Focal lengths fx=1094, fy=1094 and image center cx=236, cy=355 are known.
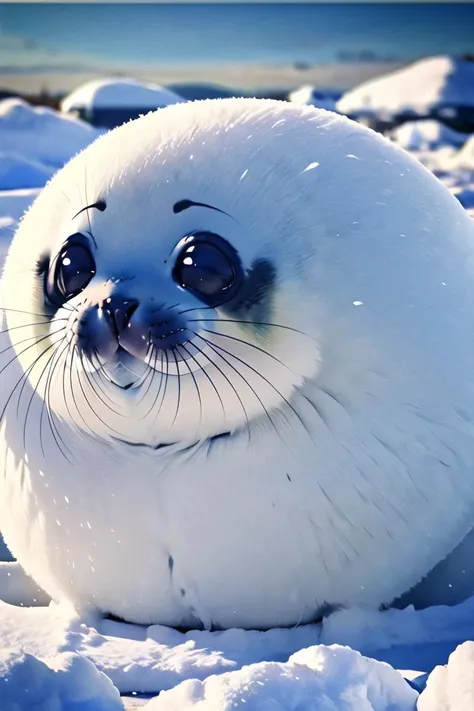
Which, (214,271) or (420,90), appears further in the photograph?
(420,90)

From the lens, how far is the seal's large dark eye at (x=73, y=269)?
2037 mm

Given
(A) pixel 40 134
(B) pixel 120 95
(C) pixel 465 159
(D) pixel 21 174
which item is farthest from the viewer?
(B) pixel 120 95

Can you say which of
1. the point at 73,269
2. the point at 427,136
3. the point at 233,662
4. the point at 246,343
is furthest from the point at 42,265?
the point at 427,136

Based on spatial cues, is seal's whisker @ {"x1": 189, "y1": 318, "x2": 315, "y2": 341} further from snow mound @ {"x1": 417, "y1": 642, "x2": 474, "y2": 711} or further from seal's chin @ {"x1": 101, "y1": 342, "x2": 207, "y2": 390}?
snow mound @ {"x1": 417, "y1": 642, "x2": 474, "y2": 711}

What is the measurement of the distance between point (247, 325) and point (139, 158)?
0.39 m

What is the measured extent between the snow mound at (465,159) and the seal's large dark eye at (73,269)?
6.99 metres

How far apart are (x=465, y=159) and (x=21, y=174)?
15.2ft

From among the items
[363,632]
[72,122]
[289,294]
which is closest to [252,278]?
[289,294]

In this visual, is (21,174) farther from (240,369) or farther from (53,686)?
(53,686)

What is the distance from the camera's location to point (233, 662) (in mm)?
2066

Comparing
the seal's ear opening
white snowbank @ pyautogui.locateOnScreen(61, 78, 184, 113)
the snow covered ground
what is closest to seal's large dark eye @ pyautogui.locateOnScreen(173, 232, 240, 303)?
the seal's ear opening

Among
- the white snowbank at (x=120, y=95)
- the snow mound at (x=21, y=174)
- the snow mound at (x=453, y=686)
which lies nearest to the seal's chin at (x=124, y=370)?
the snow mound at (x=453, y=686)

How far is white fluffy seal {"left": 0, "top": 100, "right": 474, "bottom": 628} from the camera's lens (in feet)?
6.48

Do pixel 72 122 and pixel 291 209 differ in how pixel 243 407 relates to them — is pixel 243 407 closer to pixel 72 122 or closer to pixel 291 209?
pixel 291 209
